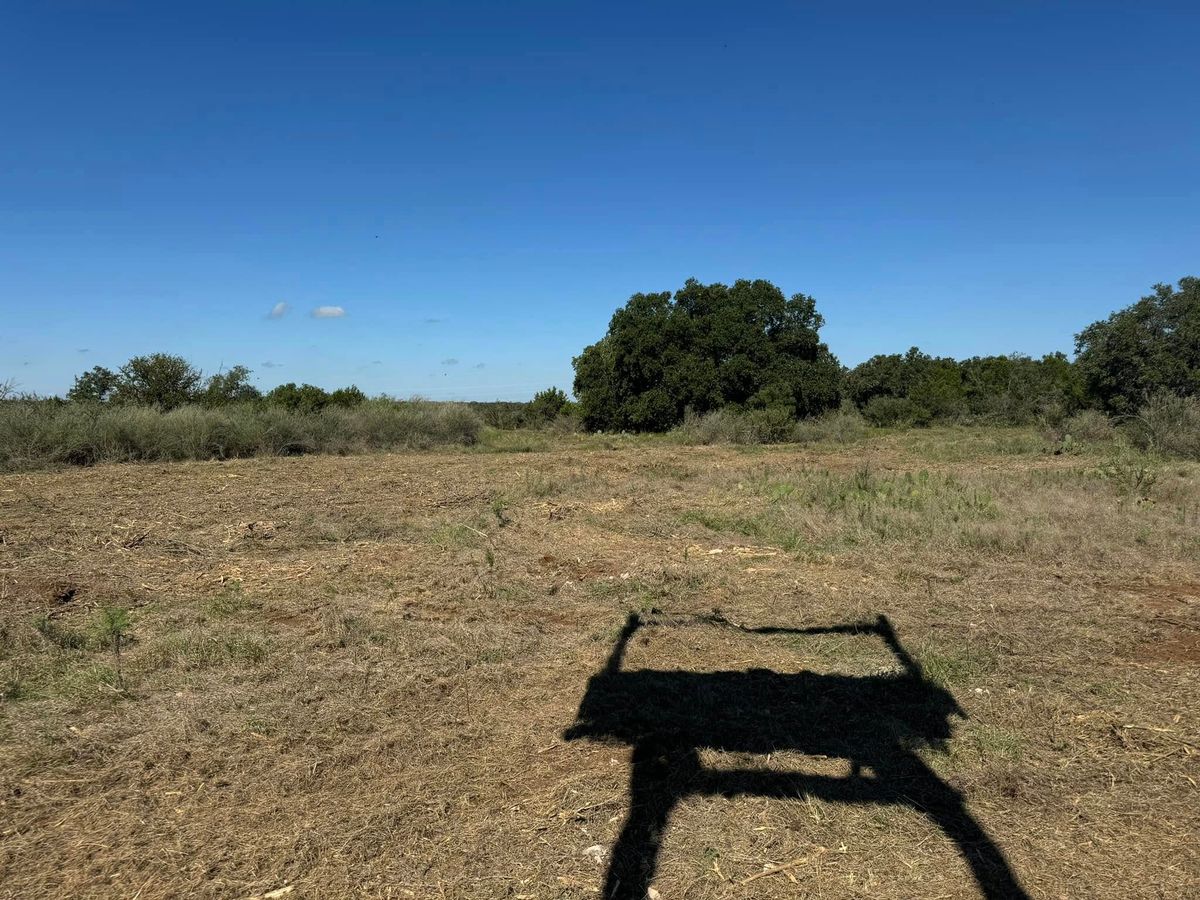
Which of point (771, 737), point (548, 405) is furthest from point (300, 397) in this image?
point (771, 737)

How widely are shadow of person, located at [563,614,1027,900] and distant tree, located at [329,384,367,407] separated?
1774cm

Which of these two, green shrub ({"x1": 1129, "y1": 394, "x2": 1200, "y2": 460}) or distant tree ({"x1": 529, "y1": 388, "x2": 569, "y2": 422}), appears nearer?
green shrub ({"x1": 1129, "y1": 394, "x2": 1200, "y2": 460})

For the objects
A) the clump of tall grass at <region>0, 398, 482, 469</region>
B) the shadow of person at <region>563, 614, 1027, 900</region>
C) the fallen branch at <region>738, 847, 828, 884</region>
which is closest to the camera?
the fallen branch at <region>738, 847, 828, 884</region>

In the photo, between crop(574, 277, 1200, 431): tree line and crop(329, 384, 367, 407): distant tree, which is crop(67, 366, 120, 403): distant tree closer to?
crop(329, 384, 367, 407): distant tree

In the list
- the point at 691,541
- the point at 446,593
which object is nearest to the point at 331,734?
the point at 446,593

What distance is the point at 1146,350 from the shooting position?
1677cm

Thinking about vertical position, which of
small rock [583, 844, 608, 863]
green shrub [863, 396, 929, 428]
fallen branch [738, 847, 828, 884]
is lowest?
fallen branch [738, 847, 828, 884]

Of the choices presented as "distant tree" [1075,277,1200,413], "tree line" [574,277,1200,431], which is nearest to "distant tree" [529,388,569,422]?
"tree line" [574,277,1200,431]

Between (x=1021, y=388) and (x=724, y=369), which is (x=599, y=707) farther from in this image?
(x=1021, y=388)

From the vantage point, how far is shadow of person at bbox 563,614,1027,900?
258 centimetres

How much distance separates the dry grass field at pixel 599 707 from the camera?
97.2 inches

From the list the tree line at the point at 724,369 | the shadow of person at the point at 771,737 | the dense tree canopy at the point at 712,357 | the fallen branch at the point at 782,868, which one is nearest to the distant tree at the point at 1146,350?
the tree line at the point at 724,369

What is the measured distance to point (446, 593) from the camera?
18.5 feet

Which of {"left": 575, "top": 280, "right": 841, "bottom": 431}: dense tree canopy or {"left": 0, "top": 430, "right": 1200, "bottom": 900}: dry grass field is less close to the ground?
{"left": 575, "top": 280, "right": 841, "bottom": 431}: dense tree canopy
